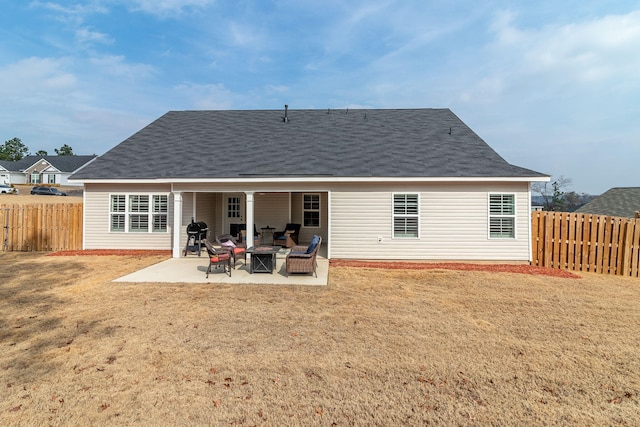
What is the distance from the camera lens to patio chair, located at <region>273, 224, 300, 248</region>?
13.5 m

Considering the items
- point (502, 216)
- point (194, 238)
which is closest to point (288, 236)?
point (194, 238)

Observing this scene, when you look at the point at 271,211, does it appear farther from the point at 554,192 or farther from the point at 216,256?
the point at 554,192

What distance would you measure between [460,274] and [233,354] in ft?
24.2

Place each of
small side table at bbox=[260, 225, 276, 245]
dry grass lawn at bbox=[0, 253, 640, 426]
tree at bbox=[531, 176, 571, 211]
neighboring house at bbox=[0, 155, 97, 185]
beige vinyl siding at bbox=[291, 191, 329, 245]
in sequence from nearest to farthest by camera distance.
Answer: dry grass lawn at bbox=[0, 253, 640, 426] → small side table at bbox=[260, 225, 276, 245] → beige vinyl siding at bbox=[291, 191, 329, 245] → tree at bbox=[531, 176, 571, 211] → neighboring house at bbox=[0, 155, 97, 185]

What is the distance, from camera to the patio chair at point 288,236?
533 inches

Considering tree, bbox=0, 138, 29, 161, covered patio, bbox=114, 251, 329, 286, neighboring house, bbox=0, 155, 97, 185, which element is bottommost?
covered patio, bbox=114, 251, 329, 286

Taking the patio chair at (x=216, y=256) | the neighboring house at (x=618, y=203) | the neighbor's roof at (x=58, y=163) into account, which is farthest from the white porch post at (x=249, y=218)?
the neighbor's roof at (x=58, y=163)

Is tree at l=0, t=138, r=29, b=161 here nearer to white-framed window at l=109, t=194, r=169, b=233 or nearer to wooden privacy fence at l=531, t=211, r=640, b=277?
white-framed window at l=109, t=194, r=169, b=233

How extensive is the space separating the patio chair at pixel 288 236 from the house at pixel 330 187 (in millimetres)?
738

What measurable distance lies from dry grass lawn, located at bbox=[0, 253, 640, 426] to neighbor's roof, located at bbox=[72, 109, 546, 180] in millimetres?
4931

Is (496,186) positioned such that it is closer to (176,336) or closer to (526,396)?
(526,396)

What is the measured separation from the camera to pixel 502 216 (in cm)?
1099

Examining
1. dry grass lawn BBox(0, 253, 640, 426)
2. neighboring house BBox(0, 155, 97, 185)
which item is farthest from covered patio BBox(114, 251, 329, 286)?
neighboring house BBox(0, 155, 97, 185)

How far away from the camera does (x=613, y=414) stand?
3.33m
